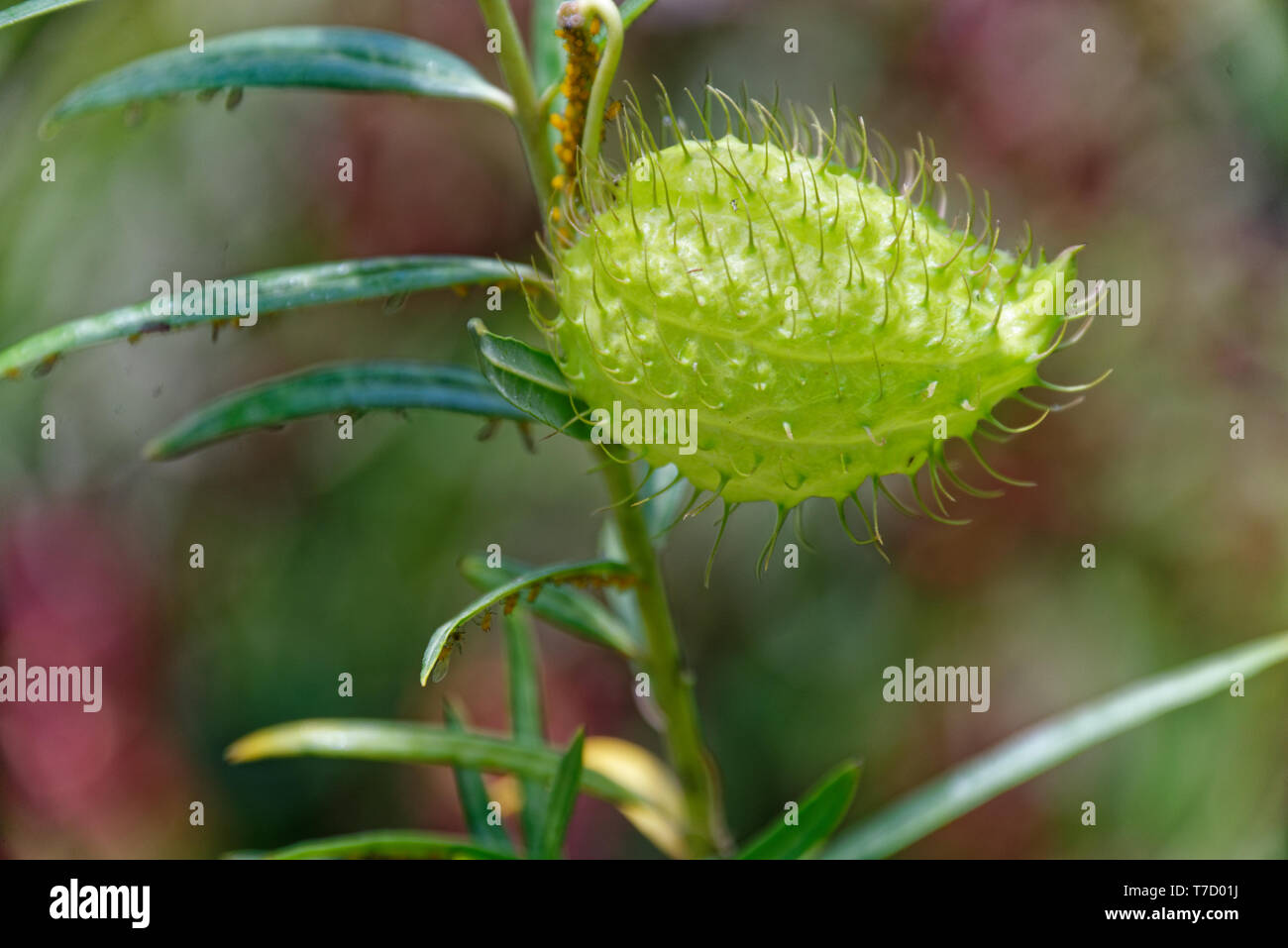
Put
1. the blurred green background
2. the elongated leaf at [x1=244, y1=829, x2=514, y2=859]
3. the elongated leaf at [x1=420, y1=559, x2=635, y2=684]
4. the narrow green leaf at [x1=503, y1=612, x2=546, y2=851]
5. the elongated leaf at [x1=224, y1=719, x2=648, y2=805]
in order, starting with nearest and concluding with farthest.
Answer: the elongated leaf at [x1=420, y1=559, x2=635, y2=684]
the elongated leaf at [x1=244, y1=829, x2=514, y2=859]
the elongated leaf at [x1=224, y1=719, x2=648, y2=805]
the narrow green leaf at [x1=503, y1=612, x2=546, y2=851]
the blurred green background

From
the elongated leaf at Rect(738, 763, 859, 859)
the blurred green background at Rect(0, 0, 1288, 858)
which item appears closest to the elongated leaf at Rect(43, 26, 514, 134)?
the elongated leaf at Rect(738, 763, 859, 859)

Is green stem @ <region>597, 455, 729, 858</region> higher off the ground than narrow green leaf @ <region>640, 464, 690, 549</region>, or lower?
lower

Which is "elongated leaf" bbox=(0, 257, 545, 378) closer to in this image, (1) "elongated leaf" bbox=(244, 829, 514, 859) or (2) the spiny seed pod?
(2) the spiny seed pod

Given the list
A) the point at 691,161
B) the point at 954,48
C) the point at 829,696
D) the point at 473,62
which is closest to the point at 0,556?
the point at 473,62

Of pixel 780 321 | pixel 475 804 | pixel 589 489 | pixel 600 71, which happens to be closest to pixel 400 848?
pixel 475 804

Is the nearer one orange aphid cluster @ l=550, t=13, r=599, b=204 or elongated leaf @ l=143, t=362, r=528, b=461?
orange aphid cluster @ l=550, t=13, r=599, b=204

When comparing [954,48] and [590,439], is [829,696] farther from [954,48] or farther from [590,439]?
[590,439]

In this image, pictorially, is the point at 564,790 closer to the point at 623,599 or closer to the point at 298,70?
the point at 623,599
